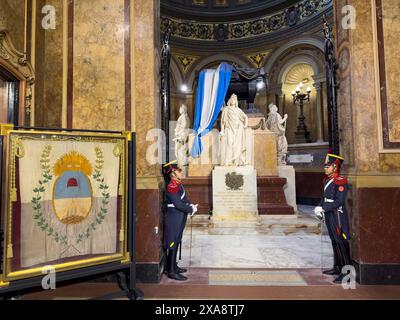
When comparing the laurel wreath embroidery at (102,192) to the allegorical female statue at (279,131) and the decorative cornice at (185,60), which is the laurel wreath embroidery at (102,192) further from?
the decorative cornice at (185,60)

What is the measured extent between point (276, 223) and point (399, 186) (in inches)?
154

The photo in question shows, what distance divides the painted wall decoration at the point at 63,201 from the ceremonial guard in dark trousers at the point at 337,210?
2489 millimetres

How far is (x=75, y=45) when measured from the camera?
3902 mm

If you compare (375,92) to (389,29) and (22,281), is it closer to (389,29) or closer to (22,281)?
(389,29)

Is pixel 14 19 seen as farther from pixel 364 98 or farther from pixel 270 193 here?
pixel 270 193

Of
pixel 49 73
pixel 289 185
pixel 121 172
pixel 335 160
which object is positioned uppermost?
pixel 49 73

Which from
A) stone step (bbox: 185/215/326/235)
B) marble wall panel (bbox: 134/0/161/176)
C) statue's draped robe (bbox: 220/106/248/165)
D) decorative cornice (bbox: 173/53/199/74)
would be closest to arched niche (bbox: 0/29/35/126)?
marble wall panel (bbox: 134/0/161/176)

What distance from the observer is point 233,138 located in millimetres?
7602

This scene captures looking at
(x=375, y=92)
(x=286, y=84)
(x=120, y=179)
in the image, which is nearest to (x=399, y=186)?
(x=375, y=92)

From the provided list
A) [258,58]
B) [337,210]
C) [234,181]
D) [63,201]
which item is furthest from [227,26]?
[63,201]

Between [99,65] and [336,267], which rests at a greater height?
[99,65]

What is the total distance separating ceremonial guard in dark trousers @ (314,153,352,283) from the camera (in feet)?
12.0

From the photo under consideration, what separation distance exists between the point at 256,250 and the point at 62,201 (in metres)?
3.45

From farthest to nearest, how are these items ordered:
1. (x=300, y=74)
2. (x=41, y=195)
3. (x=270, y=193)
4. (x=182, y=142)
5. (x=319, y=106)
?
(x=300, y=74) → (x=319, y=106) → (x=182, y=142) → (x=270, y=193) → (x=41, y=195)
